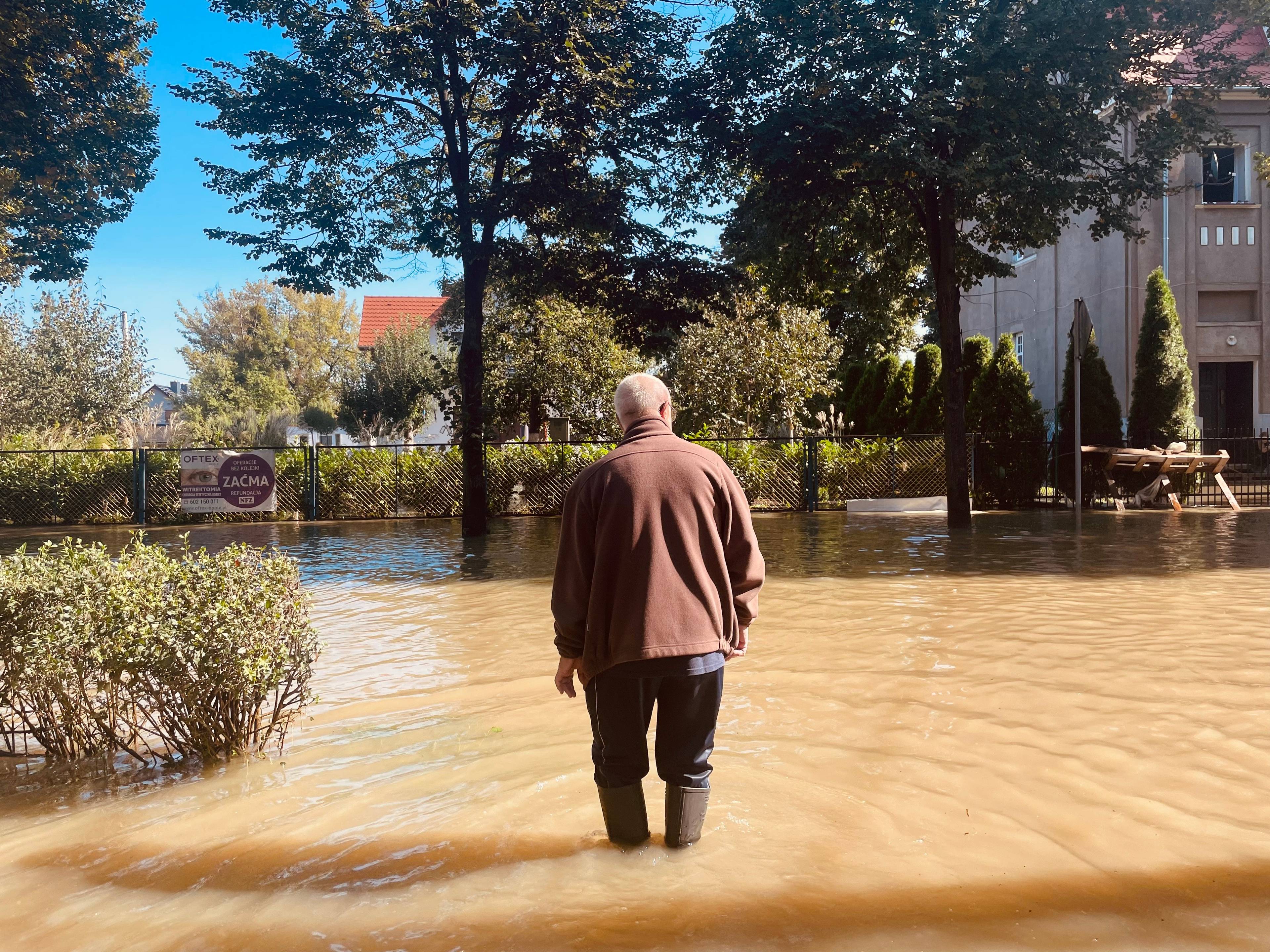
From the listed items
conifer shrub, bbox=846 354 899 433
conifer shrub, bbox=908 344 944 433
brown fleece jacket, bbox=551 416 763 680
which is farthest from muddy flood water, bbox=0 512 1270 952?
conifer shrub, bbox=846 354 899 433

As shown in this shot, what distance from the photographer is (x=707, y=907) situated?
11.6 ft

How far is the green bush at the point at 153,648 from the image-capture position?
4957mm

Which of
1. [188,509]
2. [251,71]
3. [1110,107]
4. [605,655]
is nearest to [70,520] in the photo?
[188,509]

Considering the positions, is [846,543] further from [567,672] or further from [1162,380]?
[567,672]

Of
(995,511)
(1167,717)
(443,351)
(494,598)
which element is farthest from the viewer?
(443,351)

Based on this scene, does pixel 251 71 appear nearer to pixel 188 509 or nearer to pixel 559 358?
pixel 188 509

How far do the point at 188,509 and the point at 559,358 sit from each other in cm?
1110

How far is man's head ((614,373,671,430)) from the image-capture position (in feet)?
13.1

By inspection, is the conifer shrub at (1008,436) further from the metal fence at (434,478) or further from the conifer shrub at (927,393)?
the conifer shrub at (927,393)

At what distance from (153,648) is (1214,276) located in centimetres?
2757

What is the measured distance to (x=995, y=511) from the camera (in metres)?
21.0

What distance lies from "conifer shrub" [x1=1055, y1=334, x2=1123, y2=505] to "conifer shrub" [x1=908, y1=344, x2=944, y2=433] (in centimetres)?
421

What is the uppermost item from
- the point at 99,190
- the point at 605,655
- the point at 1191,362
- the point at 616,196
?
the point at 99,190

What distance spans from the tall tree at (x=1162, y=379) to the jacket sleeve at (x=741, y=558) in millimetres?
20460
